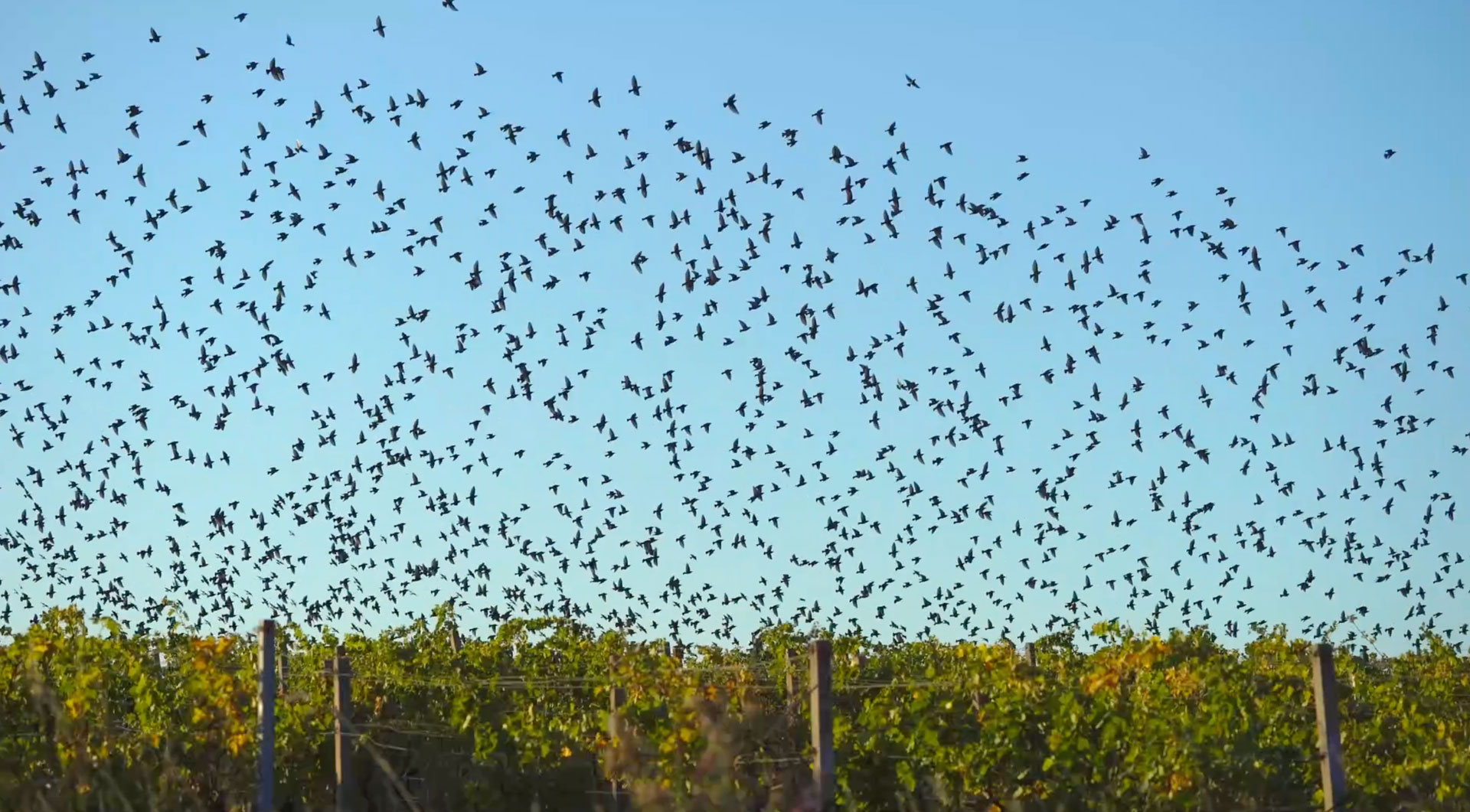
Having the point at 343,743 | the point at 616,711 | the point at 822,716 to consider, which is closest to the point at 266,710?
the point at 616,711

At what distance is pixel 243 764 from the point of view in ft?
44.3

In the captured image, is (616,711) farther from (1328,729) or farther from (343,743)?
(1328,729)

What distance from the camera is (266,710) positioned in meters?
11.7

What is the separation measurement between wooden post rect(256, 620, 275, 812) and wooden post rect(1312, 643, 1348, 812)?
23.8ft

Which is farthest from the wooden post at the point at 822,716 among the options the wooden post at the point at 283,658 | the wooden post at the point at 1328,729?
the wooden post at the point at 283,658

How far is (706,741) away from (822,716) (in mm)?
1414

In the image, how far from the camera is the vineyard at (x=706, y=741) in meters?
12.9

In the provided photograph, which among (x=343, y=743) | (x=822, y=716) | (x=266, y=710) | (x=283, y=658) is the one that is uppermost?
(x=283, y=658)

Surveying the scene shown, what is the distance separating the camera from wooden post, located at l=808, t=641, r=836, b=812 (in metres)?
11.5

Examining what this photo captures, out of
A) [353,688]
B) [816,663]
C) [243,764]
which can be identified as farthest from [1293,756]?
[353,688]

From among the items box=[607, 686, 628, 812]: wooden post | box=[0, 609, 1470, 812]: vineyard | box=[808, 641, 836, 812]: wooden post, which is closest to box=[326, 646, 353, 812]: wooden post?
box=[0, 609, 1470, 812]: vineyard

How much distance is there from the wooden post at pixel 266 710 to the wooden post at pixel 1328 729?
23.8 feet

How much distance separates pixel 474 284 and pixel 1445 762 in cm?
1621

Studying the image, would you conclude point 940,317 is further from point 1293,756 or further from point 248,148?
point 1293,756
